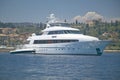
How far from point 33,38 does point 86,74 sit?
125ft

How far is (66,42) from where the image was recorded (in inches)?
2640

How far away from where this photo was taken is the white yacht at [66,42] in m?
66.2

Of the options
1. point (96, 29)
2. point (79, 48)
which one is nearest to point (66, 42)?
point (79, 48)

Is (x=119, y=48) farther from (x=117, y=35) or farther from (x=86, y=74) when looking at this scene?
(x=86, y=74)

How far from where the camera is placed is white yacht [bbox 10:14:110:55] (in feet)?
217

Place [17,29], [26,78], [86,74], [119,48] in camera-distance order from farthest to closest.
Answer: [17,29] → [119,48] → [86,74] → [26,78]

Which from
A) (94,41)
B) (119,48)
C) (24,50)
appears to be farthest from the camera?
(119,48)

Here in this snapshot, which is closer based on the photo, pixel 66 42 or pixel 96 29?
pixel 66 42

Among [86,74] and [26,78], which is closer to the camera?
[26,78]

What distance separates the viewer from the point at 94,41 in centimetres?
6594

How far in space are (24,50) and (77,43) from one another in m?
14.2

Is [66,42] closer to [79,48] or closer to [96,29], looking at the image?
[79,48]

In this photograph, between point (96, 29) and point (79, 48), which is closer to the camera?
point (79, 48)

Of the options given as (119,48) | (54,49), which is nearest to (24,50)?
(54,49)
